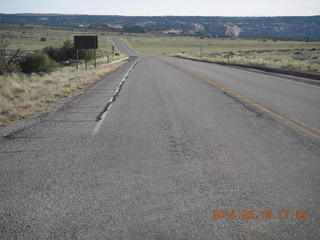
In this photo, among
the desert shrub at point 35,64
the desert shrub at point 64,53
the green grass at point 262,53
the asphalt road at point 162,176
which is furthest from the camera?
the desert shrub at point 64,53

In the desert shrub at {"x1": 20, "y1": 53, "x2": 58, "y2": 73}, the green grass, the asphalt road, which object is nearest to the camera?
the asphalt road

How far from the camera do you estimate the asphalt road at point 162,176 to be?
3.07m

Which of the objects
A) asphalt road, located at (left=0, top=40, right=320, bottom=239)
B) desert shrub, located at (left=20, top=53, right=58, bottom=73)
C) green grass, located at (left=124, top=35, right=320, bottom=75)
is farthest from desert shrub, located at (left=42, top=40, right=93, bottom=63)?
asphalt road, located at (left=0, top=40, right=320, bottom=239)

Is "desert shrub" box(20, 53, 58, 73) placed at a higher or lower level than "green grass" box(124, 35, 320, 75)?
lower

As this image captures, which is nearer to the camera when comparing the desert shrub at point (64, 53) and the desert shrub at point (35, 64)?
the desert shrub at point (35, 64)

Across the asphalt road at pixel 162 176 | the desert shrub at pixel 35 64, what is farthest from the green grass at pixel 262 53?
the desert shrub at pixel 35 64

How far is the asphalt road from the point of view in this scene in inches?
121

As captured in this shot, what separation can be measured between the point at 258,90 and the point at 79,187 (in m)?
10.7

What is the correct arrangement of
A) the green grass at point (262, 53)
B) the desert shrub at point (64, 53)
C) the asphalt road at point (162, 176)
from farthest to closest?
the desert shrub at point (64, 53) → the green grass at point (262, 53) → the asphalt road at point (162, 176)

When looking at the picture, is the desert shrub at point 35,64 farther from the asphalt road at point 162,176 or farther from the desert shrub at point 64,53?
the asphalt road at point 162,176

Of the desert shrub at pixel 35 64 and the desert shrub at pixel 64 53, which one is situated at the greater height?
the desert shrub at pixel 64 53

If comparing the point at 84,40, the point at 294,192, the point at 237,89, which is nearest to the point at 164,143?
the point at 294,192

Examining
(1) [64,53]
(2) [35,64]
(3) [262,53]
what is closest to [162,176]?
(2) [35,64]

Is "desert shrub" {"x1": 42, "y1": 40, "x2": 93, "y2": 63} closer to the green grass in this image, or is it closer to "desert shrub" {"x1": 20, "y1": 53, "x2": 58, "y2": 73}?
"desert shrub" {"x1": 20, "y1": 53, "x2": 58, "y2": 73}
